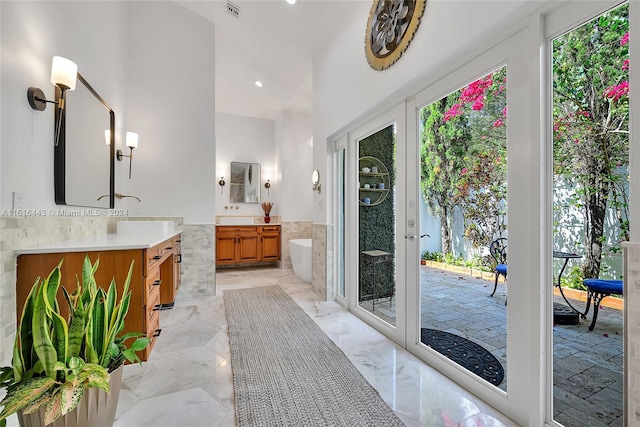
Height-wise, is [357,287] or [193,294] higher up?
[357,287]

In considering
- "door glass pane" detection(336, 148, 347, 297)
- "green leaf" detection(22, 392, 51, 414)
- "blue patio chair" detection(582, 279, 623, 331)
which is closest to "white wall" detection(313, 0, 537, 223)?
"door glass pane" detection(336, 148, 347, 297)

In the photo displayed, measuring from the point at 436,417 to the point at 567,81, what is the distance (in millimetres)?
1696

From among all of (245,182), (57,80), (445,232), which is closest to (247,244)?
(245,182)

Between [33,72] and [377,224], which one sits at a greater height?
[33,72]

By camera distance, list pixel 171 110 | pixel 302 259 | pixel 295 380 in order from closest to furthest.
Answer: pixel 295 380, pixel 171 110, pixel 302 259

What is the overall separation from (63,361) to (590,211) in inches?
→ 82.3

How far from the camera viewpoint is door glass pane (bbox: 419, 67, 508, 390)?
157 centimetres

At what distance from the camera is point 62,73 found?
1622mm


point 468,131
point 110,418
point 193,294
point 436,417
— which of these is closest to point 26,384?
point 110,418

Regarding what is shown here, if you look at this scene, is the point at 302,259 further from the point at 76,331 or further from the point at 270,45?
the point at 76,331

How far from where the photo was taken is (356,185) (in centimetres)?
294

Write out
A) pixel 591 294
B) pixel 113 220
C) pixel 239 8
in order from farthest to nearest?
1. pixel 239 8
2. pixel 113 220
3. pixel 591 294

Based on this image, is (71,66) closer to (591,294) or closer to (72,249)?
(72,249)

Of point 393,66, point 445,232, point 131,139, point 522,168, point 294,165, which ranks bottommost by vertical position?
point 445,232
